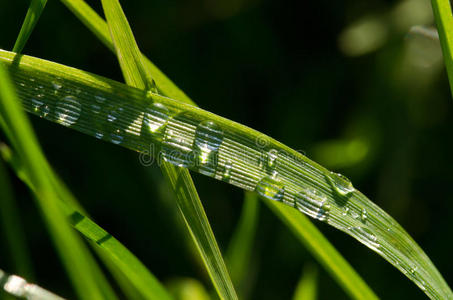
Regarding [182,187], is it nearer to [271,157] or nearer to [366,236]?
[271,157]

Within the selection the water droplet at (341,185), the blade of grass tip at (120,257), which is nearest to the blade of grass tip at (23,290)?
the blade of grass tip at (120,257)

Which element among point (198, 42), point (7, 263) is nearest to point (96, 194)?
point (7, 263)

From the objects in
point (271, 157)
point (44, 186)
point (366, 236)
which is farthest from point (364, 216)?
point (44, 186)

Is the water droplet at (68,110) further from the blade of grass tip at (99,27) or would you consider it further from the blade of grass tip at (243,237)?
the blade of grass tip at (243,237)

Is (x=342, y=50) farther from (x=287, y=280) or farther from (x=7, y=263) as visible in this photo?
(x=7, y=263)

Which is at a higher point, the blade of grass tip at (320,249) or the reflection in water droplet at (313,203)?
the reflection in water droplet at (313,203)

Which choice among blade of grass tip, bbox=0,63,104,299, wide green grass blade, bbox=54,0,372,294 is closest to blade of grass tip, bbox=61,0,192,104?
wide green grass blade, bbox=54,0,372,294

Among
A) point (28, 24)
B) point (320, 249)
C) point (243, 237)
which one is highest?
point (28, 24)
